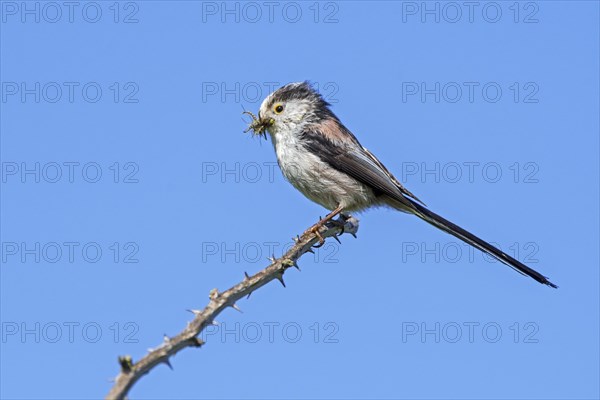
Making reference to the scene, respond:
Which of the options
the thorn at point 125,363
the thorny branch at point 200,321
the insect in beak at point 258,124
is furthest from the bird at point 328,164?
the thorn at point 125,363

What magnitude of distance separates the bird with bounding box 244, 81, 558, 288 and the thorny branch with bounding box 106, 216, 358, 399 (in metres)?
→ 2.34

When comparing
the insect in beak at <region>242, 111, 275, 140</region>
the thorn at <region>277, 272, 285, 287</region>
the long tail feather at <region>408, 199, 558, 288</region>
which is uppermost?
the insect in beak at <region>242, 111, 275, 140</region>

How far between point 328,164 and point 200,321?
4998mm

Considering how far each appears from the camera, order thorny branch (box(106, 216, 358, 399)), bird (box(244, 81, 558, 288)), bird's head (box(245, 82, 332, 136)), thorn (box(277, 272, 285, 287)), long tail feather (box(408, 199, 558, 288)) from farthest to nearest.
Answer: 1. bird's head (box(245, 82, 332, 136))
2. bird (box(244, 81, 558, 288))
3. long tail feather (box(408, 199, 558, 288))
4. thorn (box(277, 272, 285, 287))
5. thorny branch (box(106, 216, 358, 399))

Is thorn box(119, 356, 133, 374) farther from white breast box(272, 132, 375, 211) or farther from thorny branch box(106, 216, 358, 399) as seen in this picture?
white breast box(272, 132, 375, 211)

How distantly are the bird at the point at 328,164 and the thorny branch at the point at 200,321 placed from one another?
92.2 inches

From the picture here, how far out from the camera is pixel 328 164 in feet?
28.5

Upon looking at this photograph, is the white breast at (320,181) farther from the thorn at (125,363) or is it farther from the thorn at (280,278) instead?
the thorn at (125,363)

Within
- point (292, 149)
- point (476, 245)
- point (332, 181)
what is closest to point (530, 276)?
point (476, 245)

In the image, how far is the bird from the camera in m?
8.62

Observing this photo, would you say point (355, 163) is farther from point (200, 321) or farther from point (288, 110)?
point (200, 321)

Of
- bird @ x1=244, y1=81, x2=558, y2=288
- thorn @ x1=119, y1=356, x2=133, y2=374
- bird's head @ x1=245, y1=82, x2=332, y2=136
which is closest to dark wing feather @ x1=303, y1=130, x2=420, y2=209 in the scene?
bird @ x1=244, y1=81, x2=558, y2=288

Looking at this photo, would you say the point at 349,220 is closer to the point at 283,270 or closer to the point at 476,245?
the point at 476,245

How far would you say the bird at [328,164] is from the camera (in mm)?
8625
